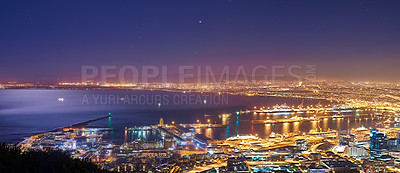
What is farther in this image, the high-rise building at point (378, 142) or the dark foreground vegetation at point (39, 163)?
the high-rise building at point (378, 142)

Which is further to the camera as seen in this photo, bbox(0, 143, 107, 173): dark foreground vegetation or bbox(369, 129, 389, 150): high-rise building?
bbox(369, 129, 389, 150): high-rise building

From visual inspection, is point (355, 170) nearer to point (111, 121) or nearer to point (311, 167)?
point (311, 167)

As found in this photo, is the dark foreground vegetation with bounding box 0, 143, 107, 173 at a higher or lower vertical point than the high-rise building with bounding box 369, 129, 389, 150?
higher

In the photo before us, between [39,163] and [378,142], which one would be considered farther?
[378,142]

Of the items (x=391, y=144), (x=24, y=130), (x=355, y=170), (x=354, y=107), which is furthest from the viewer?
(x=354, y=107)

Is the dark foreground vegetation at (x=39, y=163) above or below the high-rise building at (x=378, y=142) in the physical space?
above

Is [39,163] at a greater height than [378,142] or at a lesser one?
greater

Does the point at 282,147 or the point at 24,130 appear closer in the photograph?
the point at 282,147

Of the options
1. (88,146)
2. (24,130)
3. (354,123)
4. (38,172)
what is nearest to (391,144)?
(354,123)
